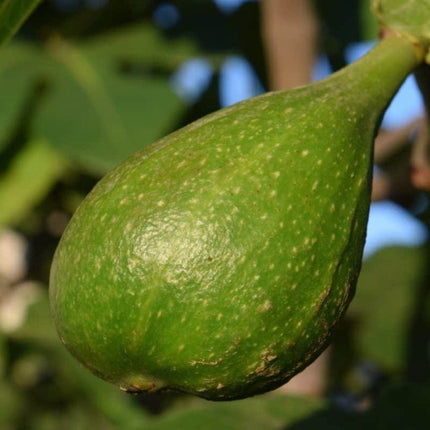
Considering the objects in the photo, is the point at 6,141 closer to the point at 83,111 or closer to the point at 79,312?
the point at 83,111

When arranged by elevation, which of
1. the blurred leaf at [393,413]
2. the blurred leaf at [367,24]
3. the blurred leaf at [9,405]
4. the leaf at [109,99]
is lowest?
the blurred leaf at [9,405]

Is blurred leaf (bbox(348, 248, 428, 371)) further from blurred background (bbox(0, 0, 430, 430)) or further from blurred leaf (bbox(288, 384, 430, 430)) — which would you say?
blurred leaf (bbox(288, 384, 430, 430))

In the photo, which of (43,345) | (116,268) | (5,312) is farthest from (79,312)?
(5,312)

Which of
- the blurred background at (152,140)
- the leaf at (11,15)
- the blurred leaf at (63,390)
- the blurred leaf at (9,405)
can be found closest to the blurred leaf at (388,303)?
the blurred background at (152,140)

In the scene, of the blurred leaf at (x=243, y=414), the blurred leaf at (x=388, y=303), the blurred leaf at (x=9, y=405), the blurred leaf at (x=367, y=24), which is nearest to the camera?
the blurred leaf at (x=243, y=414)

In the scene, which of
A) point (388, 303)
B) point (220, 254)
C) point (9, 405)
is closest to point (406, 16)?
point (220, 254)

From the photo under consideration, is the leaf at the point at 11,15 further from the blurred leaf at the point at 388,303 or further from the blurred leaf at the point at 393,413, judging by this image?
the blurred leaf at the point at 388,303

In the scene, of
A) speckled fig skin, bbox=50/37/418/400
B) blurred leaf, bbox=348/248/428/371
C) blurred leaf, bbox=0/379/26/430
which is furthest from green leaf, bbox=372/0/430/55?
blurred leaf, bbox=0/379/26/430
